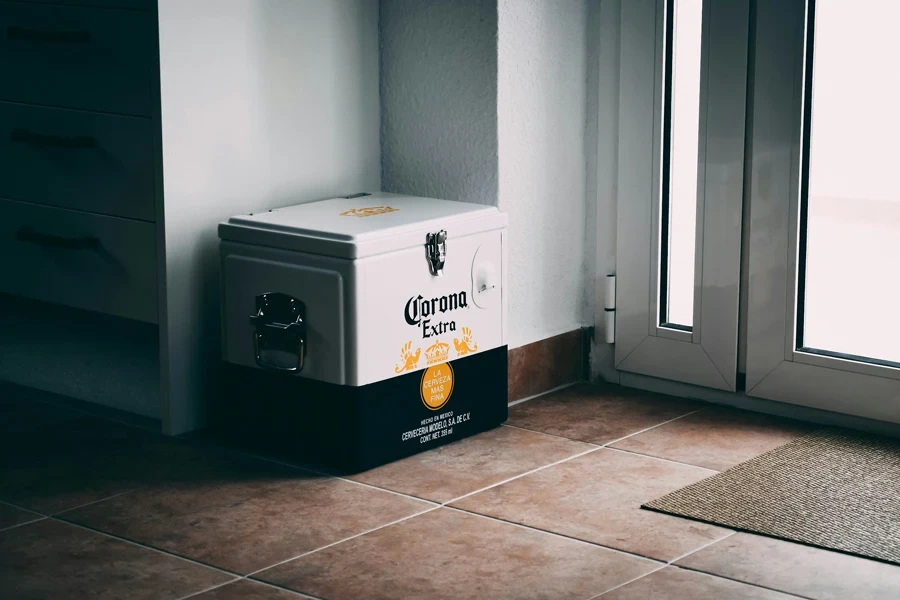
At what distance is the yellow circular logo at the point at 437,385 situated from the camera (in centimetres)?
199

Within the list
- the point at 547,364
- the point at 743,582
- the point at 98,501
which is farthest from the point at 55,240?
the point at 743,582

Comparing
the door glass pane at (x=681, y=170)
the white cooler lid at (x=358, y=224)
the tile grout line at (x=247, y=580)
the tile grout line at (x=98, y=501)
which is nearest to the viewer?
the tile grout line at (x=247, y=580)

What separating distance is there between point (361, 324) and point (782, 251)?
0.75m

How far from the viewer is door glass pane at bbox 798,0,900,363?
2.01 m

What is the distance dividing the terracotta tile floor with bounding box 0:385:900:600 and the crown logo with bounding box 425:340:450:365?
153mm

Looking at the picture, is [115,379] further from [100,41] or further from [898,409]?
[898,409]

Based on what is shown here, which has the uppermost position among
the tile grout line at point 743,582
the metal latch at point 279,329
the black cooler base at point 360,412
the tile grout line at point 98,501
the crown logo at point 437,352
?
the metal latch at point 279,329

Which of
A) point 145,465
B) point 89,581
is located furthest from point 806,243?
point 89,581

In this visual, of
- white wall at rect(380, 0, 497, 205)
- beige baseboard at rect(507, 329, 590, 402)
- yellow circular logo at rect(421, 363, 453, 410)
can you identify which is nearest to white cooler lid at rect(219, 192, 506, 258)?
white wall at rect(380, 0, 497, 205)

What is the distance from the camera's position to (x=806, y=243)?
6.93ft

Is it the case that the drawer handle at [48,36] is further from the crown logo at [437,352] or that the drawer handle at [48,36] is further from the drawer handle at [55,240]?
the crown logo at [437,352]

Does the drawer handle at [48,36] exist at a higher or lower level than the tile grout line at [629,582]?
higher

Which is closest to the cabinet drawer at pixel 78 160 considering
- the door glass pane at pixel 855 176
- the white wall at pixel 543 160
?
the white wall at pixel 543 160

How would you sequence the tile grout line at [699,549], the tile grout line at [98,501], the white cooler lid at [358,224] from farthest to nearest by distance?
1. the white cooler lid at [358,224]
2. the tile grout line at [98,501]
3. the tile grout line at [699,549]
